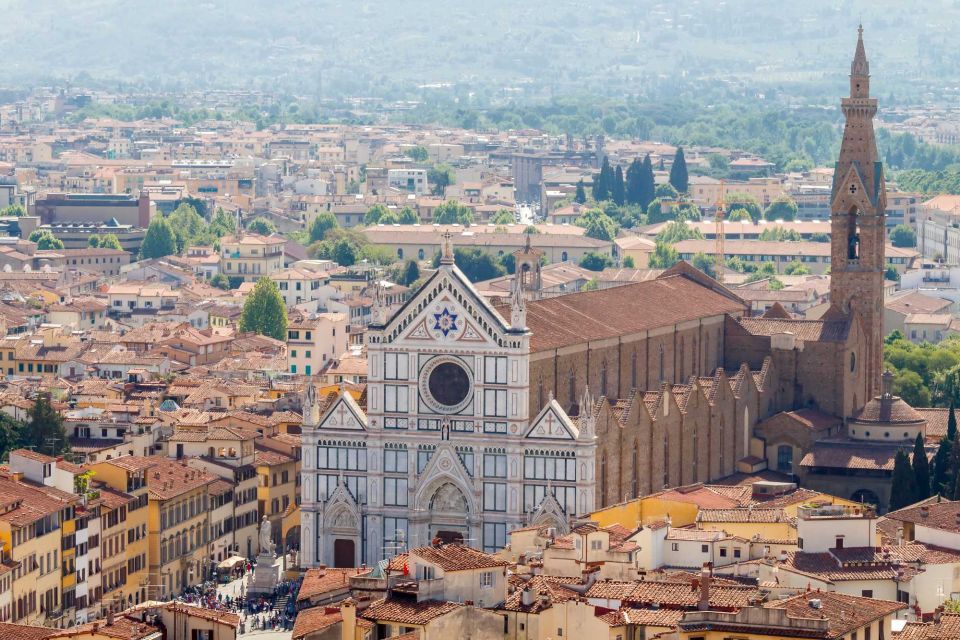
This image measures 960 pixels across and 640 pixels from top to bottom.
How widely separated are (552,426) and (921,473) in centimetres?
1150

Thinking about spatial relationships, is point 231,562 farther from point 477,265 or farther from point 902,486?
point 477,265

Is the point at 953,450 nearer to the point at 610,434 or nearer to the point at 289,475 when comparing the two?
the point at 610,434

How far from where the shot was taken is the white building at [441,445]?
82.1 metres

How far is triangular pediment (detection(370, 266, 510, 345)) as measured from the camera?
3238 inches

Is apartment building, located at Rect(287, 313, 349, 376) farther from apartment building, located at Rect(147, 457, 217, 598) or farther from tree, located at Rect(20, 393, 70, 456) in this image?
apartment building, located at Rect(147, 457, 217, 598)

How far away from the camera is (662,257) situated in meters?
188

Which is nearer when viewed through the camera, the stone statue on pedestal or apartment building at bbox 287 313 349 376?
the stone statue on pedestal

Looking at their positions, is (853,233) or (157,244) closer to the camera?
(853,233)

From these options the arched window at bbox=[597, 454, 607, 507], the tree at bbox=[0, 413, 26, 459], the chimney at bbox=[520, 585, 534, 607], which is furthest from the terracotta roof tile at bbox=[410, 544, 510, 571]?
the tree at bbox=[0, 413, 26, 459]

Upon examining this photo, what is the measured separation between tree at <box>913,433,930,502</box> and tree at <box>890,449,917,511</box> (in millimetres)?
127

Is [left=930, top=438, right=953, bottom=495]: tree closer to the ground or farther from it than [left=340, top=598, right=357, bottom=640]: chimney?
closer to the ground

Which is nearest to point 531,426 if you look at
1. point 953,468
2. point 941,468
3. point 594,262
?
point 953,468

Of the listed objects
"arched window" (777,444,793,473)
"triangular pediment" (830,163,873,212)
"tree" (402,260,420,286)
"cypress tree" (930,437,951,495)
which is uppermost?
"triangular pediment" (830,163,873,212)

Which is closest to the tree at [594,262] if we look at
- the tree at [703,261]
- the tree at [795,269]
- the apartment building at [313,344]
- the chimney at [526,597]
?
the tree at [703,261]
